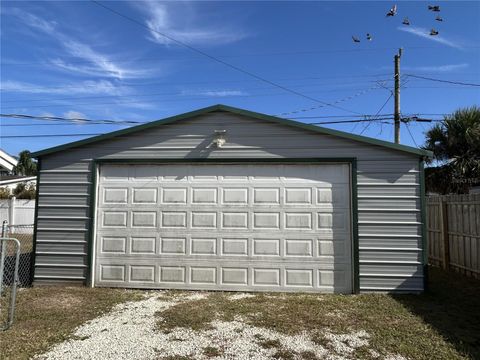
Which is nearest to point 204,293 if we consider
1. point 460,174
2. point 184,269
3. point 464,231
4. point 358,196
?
point 184,269

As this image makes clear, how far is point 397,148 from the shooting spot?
24.8ft

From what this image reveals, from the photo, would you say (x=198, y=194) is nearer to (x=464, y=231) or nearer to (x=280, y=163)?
(x=280, y=163)

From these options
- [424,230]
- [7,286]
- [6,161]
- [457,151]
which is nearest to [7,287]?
[7,286]

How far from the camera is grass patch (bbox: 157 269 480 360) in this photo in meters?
4.80

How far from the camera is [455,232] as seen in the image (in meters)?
9.41

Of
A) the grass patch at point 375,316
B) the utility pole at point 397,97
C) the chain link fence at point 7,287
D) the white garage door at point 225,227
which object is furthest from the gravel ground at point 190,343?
the utility pole at point 397,97

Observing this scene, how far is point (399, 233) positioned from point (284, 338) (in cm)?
365

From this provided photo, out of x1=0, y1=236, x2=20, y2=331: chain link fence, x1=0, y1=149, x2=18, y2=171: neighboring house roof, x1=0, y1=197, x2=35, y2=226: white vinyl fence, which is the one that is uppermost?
x1=0, y1=149, x2=18, y2=171: neighboring house roof

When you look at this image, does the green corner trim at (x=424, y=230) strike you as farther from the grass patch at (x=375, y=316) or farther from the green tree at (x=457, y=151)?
the green tree at (x=457, y=151)

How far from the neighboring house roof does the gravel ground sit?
290cm

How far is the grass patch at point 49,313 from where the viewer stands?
15.6ft

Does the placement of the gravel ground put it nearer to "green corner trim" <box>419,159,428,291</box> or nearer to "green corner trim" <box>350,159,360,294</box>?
"green corner trim" <box>350,159,360,294</box>

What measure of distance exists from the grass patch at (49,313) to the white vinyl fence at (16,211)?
14.6 meters

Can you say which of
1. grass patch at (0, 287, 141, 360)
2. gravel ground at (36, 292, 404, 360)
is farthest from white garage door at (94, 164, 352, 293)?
gravel ground at (36, 292, 404, 360)
